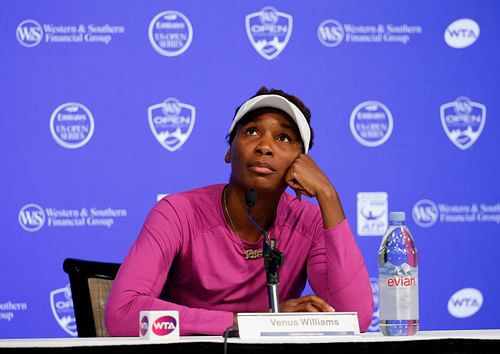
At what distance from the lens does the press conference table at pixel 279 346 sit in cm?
167

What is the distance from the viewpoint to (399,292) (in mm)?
2072

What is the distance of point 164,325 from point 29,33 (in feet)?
8.12

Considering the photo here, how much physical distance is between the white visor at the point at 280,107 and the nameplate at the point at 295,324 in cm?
86

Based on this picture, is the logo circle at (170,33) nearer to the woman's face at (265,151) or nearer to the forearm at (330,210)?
A: the woman's face at (265,151)

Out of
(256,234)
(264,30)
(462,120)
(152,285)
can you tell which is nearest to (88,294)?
(152,285)

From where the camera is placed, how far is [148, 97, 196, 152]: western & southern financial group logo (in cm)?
412

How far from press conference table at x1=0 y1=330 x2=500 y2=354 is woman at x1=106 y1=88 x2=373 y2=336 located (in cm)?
81

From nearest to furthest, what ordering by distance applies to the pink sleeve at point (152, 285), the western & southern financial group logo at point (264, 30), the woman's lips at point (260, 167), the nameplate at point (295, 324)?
the nameplate at point (295, 324)
the pink sleeve at point (152, 285)
the woman's lips at point (260, 167)
the western & southern financial group logo at point (264, 30)

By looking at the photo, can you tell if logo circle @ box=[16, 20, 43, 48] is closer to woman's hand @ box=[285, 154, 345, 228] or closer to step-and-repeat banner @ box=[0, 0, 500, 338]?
step-and-repeat banner @ box=[0, 0, 500, 338]

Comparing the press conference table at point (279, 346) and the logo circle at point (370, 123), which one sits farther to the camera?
the logo circle at point (370, 123)

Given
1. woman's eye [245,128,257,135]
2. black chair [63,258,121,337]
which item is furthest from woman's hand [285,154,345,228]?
black chair [63,258,121,337]

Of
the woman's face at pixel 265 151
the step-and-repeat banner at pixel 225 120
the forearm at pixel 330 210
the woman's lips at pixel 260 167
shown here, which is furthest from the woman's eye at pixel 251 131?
the step-and-repeat banner at pixel 225 120

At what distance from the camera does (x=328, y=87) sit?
13.8 ft

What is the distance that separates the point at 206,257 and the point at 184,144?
1.49m
